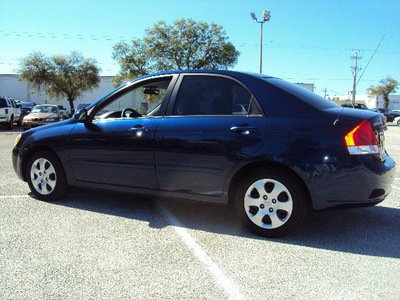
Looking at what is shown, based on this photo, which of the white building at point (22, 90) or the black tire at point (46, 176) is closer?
the black tire at point (46, 176)

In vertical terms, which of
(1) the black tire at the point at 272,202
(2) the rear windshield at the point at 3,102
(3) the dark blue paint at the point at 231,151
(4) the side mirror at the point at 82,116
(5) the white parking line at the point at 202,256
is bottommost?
(5) the white parking line at the point at 202,256

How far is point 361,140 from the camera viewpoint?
3.25 meters

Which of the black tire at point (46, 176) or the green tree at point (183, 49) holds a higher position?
the green tree at point (183, 49)

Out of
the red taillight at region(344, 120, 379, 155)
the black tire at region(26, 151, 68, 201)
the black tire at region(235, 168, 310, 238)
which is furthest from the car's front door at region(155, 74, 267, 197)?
the black tire at region(26, 151, 68, 201)

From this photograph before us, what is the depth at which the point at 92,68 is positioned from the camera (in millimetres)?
43188

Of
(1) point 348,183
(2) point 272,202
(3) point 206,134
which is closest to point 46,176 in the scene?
(3) point 206,134

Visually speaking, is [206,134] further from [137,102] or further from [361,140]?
[361,140]

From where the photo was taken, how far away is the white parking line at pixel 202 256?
2.53 meters

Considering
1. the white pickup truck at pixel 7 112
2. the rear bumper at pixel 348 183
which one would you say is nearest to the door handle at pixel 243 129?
the rear bumper at pixel 348 183

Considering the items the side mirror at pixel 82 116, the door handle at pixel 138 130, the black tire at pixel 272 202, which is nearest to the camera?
the black tire at pixel 272 202

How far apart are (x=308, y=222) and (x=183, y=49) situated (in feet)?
124

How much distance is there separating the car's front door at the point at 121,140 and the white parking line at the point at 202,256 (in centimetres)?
44

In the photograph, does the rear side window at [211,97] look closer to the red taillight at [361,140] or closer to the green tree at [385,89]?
the red taillight at [361,140]

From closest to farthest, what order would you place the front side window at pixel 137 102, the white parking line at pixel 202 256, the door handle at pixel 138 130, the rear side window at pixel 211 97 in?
the white parking line at pixel 202 256 < the rear side window at pixel 211 97 < the door handle at pixel 138 130 < the front side window at pixel 137 102
